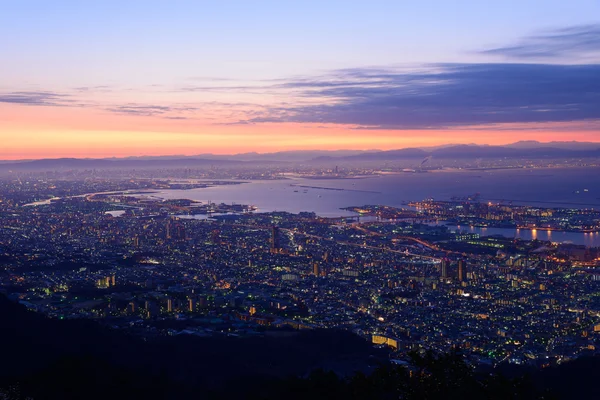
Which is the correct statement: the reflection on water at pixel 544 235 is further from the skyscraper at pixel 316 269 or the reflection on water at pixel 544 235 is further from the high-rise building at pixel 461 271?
the skyscraper at pixel 316 269

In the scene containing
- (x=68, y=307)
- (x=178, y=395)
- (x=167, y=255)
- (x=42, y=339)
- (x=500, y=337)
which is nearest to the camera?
(x=178, y=395)

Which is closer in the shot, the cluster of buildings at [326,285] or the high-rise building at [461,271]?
the cluster of buildings at [326,285]

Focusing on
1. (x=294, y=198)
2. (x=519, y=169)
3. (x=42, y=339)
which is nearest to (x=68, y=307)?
(x=42, y=339)

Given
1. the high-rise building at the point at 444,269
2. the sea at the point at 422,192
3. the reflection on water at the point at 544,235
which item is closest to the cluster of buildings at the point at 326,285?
the high-rise building at the point at 444,269

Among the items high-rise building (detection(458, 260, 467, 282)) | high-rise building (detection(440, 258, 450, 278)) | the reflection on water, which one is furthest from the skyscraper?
the reflection on water

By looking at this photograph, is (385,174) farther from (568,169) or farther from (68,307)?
(68,307)

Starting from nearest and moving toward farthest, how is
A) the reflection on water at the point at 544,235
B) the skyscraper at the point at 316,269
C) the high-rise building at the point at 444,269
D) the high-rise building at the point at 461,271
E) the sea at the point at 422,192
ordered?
the high-rise building at the point at 461,271
the high-rise building at the point at 444,269
the skyscraper at the point at 316,269
the reflection on water at the point at 544,235
the sea at the point at 422,192

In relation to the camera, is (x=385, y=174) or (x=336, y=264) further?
(x=385, y=174)

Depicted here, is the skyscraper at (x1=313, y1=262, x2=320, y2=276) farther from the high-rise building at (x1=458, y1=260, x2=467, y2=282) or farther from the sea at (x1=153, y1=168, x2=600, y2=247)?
the sea at (x1=153, y1=168, x2=600, y2=247)

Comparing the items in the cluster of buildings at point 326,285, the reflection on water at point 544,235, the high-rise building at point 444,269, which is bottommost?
the reflection on water at point 544,235

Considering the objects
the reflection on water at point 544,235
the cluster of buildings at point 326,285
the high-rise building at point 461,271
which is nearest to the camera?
the cluster of buildings at point 326,285
